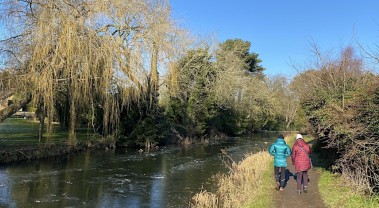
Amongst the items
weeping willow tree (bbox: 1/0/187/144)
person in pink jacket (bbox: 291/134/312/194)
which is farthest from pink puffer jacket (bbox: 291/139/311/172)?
weeping willow tree (bbox: 1/0/187/144)

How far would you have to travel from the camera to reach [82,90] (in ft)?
53.1

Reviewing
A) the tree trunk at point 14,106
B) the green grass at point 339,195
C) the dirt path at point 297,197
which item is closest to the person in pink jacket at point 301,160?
the dirt path at point 297,197

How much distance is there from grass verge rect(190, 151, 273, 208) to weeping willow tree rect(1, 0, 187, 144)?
7151mm

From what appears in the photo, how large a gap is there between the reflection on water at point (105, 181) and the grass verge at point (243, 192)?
1.01 meters

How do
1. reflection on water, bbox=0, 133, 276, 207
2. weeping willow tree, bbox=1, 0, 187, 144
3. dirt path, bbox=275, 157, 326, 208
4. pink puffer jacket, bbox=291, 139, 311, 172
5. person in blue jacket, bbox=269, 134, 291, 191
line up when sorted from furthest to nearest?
weeping willow tree, bbox=1, 0, 187, 144
reflection on water, bbox=0, 133, 276, 207
person in blue jacket, bbox=269, 134, 291, 191
pink puffer jacket, bbox=291, 139, 311, 172
dirt path, bbox=275, 157, 326, 208

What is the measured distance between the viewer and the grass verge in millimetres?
9527

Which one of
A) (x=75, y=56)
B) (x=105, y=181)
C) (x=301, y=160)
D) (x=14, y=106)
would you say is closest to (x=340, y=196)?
(x=301, y=160)

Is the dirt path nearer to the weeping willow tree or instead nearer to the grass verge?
the grass verge

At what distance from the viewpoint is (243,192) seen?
1077 cm

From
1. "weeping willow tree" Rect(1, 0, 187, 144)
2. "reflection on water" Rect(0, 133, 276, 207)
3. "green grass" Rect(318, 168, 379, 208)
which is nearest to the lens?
"green grass" Rect(318, 168, 379, 208)

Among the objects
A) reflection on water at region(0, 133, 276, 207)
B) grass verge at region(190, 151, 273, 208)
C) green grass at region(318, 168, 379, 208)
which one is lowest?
reflection on water at region(0, 133, 276, 207)

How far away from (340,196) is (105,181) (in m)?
8.97

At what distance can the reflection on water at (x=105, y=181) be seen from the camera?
38.0 feet

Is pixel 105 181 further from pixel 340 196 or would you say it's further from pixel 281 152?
pixel 340 196
